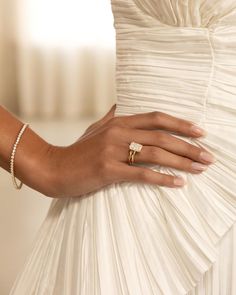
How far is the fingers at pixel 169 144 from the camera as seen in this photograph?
2.42ft

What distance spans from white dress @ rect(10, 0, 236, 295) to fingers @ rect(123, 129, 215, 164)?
18mm

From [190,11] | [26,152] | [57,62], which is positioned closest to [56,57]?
[57,62]

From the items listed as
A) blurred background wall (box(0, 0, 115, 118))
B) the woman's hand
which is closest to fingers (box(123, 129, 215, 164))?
the woman's hand

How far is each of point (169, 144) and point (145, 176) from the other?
52mm

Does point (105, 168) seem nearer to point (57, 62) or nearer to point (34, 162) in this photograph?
point (34, 162)

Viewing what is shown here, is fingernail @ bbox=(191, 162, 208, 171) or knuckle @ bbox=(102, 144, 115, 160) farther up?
knuckle @ bbox=(102, 144, 115, 160)

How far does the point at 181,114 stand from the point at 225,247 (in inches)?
7.3

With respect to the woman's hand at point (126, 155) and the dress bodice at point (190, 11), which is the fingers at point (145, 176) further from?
the dress bodice at point (190, 11)

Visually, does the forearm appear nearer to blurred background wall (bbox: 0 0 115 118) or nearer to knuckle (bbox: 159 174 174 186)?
knuckle (bbox: 159 174 174 186)

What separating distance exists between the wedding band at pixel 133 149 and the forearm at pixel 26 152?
142 millimetres

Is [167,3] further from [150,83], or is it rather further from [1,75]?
[1,75]

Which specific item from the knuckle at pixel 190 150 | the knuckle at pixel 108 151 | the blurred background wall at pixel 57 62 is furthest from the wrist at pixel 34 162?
the blurred background wall at pixel 57 62

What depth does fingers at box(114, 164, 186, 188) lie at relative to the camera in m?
0.74

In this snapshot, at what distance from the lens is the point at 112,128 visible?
786mm
